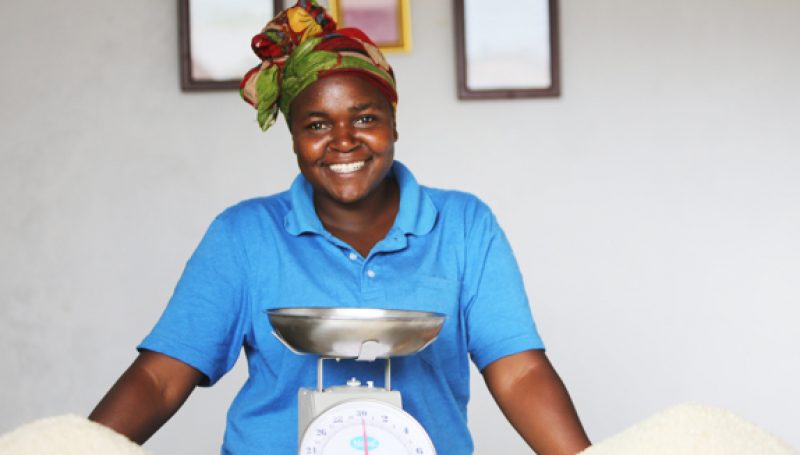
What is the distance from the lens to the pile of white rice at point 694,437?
902mm

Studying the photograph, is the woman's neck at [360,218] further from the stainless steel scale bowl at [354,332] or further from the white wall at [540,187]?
the white wall at [540,187]

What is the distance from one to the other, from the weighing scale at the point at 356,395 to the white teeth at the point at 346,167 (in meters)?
0.36

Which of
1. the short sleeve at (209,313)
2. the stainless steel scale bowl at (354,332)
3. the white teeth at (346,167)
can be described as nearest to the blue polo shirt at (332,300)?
the short sleeve at (209,313)

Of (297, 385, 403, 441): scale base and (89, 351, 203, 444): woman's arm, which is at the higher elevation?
(297, 385, 403, 441): scale base

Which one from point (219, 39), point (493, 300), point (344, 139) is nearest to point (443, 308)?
point (493, 300)

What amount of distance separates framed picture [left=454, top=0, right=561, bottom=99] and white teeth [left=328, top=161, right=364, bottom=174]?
1526mm

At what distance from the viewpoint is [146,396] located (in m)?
1.46

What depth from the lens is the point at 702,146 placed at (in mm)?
3154

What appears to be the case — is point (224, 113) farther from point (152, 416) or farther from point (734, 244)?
point (152, 416)

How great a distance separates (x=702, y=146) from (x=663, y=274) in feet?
1.30

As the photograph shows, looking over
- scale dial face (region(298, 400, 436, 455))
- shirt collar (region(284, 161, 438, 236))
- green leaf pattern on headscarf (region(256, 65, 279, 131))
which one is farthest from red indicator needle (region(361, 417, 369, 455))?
green leaf pattern on headscarf (region(256, 65, 279, 131))

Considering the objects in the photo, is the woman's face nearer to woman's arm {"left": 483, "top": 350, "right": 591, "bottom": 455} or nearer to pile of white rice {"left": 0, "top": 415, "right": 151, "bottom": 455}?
woman's arm {"left": 483, "top": 350, "right": 591, "bottom": 455}

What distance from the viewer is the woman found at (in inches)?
61.4

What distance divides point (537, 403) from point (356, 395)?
1.10ft
